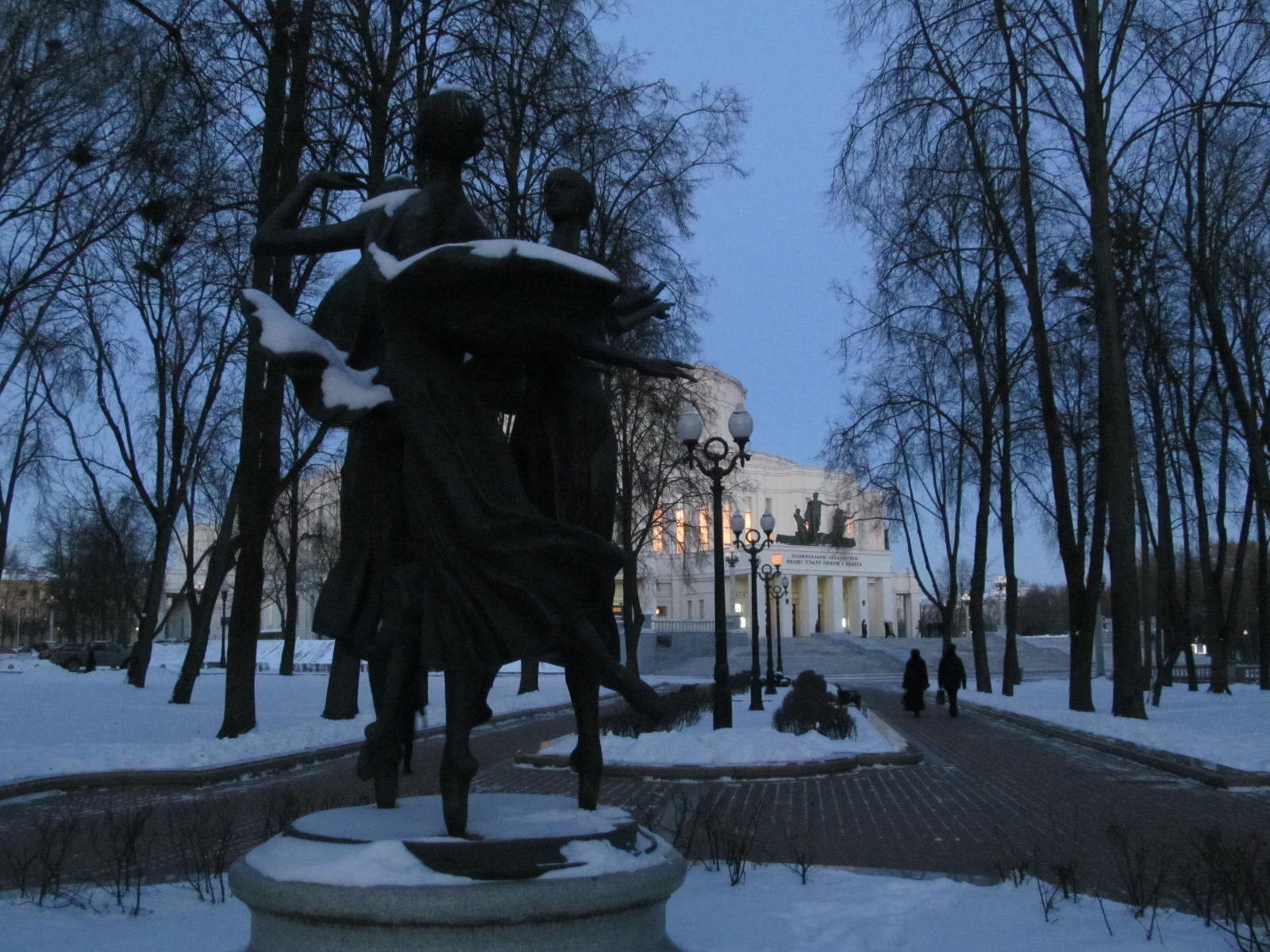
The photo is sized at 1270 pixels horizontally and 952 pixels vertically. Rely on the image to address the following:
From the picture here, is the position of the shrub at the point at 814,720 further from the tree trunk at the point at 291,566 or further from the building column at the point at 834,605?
the building column at the point at 834,605

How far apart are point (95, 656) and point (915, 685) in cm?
3735

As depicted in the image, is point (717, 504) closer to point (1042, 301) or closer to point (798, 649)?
point (1042, 301)

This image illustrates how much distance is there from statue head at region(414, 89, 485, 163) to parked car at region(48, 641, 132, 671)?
1762 inches

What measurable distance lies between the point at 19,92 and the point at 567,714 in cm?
1483

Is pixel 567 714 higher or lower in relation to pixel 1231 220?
lower

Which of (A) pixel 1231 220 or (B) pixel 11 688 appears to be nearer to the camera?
(A) pixel 1231 220

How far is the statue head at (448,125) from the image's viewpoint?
172 inches

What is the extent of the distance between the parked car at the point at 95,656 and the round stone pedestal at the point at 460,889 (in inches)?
1768

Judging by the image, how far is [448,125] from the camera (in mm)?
4387

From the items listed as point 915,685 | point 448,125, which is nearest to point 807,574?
point 915,685

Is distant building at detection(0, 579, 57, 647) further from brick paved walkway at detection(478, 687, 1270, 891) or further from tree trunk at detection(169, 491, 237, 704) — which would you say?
brick paved walkway at detection(478, 687, 1270, 891)

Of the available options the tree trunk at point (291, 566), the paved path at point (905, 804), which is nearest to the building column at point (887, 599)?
the tree trunk at point (291, 566)

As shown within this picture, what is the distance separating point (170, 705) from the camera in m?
21.3

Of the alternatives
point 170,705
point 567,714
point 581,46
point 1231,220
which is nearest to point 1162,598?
point 1231,220
